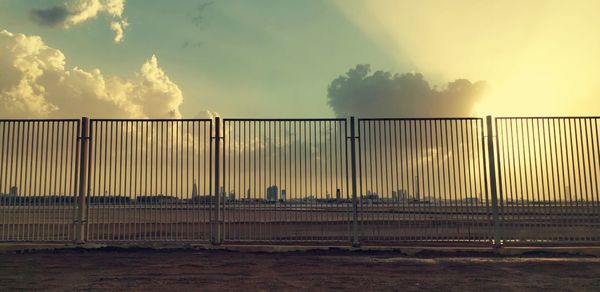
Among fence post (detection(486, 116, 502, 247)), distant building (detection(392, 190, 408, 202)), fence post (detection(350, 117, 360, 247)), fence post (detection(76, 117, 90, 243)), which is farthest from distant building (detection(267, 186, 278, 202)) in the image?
fence post (detection(486, 116, 502, 247))

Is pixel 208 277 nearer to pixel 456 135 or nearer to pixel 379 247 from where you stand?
pixel 379 247

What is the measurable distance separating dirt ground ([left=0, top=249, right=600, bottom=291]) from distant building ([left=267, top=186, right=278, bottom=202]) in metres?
1.44

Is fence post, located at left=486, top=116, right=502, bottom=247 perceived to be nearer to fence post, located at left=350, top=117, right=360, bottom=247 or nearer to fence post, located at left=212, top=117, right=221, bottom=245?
fence post, located at left=350, top=117, right=360, bottom=247

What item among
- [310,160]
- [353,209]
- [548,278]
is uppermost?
[310,160]

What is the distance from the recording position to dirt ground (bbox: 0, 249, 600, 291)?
7918 mm

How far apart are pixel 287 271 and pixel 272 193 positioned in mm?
3070

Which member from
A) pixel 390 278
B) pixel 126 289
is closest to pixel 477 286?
pixel 390 278

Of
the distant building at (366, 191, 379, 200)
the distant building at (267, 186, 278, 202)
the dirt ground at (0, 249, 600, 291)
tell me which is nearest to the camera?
the dirt ground at (0, 249, 600, 291)

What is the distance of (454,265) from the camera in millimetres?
10094

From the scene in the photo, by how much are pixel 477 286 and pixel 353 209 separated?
4.29 m

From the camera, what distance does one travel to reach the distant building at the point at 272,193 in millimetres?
11875

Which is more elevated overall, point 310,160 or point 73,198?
point 310,160

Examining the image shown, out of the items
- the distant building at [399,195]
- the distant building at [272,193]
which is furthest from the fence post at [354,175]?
the distant building at [272,193]

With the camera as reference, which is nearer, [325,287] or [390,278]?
[325,287]
